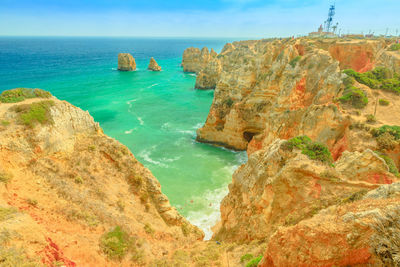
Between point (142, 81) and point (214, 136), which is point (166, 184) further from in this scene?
point (142, 81)

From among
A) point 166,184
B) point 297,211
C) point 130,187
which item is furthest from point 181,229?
point 166,184

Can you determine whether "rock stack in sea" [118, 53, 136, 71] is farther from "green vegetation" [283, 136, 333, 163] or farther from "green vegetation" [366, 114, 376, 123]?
"green vegetation" [283, 136, 333, 163]

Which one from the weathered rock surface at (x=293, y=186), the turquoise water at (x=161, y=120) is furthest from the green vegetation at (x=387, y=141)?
the turquoise water at (x=161, y=120)

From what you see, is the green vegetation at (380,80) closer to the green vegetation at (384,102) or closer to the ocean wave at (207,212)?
the green vegetation at (384,102)

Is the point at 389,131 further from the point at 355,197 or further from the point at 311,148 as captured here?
the point at 355,197

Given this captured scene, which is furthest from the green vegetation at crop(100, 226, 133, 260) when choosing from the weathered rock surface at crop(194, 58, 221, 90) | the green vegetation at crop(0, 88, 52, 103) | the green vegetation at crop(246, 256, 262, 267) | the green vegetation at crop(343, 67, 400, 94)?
the weathered rock surface at crop(194, 58, 221, 90)

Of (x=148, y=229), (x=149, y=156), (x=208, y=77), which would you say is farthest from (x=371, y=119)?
(x=208, y=77)
